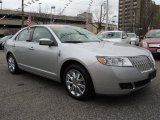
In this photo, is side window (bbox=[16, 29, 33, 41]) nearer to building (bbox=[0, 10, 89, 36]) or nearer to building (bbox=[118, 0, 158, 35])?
building (bbox=[0, 10, 89, 36])

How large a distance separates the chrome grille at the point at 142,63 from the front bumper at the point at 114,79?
0.29 feet

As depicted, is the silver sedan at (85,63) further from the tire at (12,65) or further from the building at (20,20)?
the building at (20,20)

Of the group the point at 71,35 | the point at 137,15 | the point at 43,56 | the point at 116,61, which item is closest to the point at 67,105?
the point at 116,61

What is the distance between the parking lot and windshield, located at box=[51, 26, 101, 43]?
43.7 inches

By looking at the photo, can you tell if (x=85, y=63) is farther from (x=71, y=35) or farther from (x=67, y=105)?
(x=71, y=35)

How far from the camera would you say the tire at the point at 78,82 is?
13.3ft

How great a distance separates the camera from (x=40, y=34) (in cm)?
541

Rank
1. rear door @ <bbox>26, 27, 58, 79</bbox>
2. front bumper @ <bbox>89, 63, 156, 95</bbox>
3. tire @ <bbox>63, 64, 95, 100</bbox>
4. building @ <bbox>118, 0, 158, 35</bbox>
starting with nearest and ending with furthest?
front bumper @ <bbox>89, 63, 156, 95</bbox>, tire @ <bbox>63, 64, 95, 100</bbox>, rear door @ <bbox>26, 27, 58, 79</bbox>, building @ <bbox>118, 0, 158, 35</bbox>

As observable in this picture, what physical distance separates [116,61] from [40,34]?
2.30m

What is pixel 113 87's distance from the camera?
380cm

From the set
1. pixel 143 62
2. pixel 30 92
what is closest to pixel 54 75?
pixel 30 92

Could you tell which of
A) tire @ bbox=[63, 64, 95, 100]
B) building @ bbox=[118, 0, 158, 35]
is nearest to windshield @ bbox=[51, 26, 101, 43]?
tire @ bbox=[63, 64, 95, 100]

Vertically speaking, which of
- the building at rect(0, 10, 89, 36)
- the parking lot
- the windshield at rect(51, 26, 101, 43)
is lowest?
the parking lot

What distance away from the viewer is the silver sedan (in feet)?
12.5
